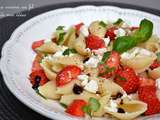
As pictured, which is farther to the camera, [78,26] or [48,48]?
[78,26]

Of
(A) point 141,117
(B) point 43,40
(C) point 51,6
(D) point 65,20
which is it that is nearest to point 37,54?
(B) point 43,40

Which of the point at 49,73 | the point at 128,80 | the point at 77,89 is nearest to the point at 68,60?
the point at 49,73

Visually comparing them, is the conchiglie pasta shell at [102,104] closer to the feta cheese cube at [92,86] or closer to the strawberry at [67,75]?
the feta cheese cube at [92,86]

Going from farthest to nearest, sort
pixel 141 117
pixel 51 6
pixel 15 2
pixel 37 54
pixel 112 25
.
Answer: pixel 15 2 < pixel 51 6 < pixel 112 25 < pixel 37 54 < pixel 141 117

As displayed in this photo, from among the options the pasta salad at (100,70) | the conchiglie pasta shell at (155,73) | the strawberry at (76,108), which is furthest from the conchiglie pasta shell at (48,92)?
the conchiglie pasta shell at (155,73)

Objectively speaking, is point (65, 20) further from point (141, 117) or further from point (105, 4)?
point (141, 117)

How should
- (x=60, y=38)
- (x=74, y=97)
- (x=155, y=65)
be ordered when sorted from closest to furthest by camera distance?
1. (x=74, y=97)
2. (x=155, y=65)
3. (x=60, y=38)

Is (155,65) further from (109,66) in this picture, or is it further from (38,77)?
(38,77)

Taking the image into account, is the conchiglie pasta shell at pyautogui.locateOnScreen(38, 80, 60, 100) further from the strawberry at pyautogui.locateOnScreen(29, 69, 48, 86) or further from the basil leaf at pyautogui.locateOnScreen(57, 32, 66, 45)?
the basil leaf at pyautogui.locateOnScreen(57, 32, 66, 45)
